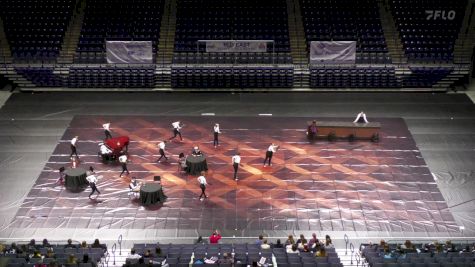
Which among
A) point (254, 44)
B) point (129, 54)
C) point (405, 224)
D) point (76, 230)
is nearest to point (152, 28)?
point (129, 54)

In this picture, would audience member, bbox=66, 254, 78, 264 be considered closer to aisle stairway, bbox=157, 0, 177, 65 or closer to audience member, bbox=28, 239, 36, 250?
audience member, bbox=28, 239, 36, 250

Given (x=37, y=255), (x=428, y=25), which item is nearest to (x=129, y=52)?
(x=428, y=25)

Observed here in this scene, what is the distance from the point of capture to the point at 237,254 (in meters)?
24.5

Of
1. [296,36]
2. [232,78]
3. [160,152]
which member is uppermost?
[296,36]

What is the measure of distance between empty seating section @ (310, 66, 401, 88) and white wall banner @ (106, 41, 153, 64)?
1050 centimetres

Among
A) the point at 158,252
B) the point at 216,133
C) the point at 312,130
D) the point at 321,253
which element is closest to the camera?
the point at 158,252

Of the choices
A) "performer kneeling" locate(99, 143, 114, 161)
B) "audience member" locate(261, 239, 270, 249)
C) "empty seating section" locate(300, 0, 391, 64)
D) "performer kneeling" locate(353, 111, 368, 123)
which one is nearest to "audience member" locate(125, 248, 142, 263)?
"audience member" locate(261, 239, 270, 249)

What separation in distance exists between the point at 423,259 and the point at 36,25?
32.5 m

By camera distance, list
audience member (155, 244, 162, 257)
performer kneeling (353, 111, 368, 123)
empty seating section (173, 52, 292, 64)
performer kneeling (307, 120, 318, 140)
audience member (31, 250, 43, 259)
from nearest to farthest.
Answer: audience member (31, 250, 43, 259) < audience member (155, 244, 162, 257) < performer kneeling (307, 120, 318, 140) < performer kneeling (353, 111, 368, 123) < empty seating section (173, 52, 292, 64)

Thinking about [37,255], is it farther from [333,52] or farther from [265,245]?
[333,52]

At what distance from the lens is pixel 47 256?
960 inches

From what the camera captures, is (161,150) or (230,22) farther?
(230,22)

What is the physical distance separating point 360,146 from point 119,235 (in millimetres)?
13879

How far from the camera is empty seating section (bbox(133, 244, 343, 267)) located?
24.1 meters
